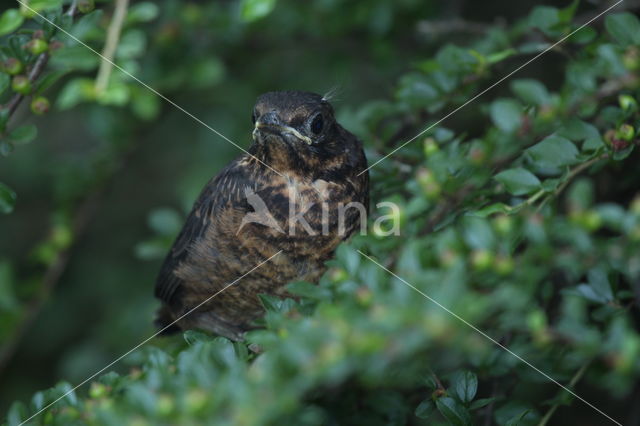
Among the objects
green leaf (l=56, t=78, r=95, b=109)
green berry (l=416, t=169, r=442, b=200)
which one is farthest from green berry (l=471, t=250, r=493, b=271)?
green leaf (l=56, t=78, r=95, b=109)

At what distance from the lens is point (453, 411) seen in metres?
1.74

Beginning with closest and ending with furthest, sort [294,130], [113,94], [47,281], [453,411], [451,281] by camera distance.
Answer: [451,281] < [453,411] < [294,130] < [113,94] < [47,281]

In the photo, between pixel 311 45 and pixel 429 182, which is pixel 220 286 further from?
pixel 311 45

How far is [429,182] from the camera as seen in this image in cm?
159

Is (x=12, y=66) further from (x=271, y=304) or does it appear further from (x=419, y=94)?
(x=419, y=94)

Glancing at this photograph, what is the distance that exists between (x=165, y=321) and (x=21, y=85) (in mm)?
1319

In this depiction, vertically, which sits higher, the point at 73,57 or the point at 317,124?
the point at 73,57

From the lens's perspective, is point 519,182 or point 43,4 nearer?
point 519,182

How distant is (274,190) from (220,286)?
38 cm

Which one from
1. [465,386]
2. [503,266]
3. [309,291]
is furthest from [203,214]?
[503,266]

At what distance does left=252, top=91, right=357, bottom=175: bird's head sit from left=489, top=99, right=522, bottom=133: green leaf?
34.5 inches

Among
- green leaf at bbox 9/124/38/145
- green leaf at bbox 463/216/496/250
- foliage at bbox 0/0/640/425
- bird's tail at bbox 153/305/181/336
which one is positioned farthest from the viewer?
bird's tail at bbox 153/305/181/336

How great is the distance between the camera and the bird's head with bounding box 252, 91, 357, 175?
2.39m

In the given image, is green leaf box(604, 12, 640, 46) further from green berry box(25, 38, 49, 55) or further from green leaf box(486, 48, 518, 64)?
green berry box(25, 38, 49, 55)
